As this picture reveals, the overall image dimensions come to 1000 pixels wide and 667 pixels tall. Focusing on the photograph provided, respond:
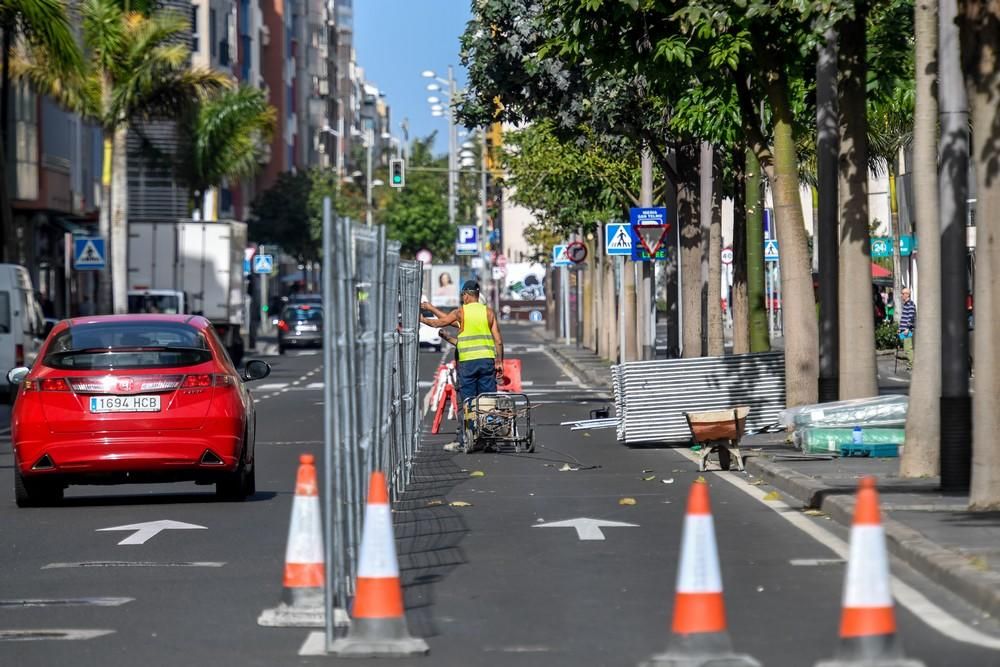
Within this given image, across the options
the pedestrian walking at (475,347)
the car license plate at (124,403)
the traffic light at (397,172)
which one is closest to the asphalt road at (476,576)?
the car license plate at (124,403)

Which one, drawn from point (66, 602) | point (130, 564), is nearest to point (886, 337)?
point (130, 564)

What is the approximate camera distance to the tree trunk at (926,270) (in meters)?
15.7

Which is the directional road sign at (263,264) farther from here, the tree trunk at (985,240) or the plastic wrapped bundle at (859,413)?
the tree trunk at (985,240)

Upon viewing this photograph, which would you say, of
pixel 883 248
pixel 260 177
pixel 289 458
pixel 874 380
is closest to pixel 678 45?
pixel 874 380

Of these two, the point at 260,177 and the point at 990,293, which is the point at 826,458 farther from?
the point at 260,177

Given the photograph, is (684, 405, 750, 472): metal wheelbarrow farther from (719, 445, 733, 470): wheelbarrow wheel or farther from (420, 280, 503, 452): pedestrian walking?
(420, 280, 503, 452): pedestrian walking

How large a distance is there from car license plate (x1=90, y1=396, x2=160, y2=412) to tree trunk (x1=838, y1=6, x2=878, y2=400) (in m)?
6.84

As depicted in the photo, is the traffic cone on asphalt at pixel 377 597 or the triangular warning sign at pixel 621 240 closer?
the traffic cone on asphalt at pixel 377 597

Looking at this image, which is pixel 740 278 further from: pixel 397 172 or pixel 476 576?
pixel 397 172

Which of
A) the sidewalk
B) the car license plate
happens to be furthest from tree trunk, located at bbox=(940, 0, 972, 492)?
the car license plate

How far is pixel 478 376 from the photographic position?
870 inches

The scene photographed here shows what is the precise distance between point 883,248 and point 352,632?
50714mm

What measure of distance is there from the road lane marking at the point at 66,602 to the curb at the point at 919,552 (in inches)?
155

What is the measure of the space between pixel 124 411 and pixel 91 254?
99.3 ft
